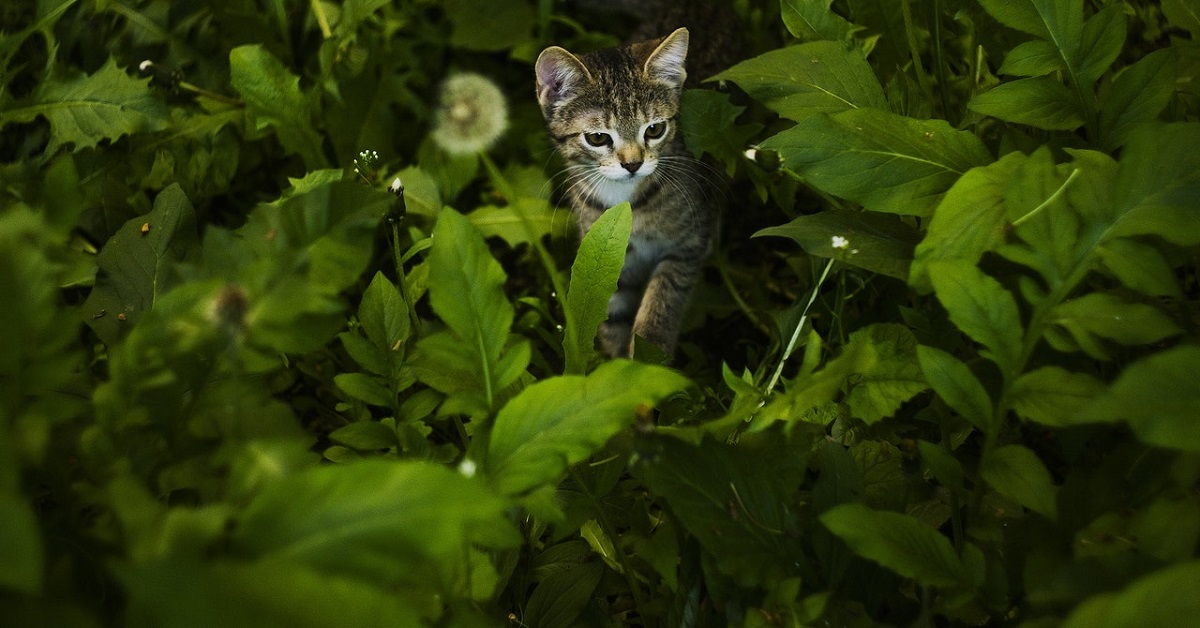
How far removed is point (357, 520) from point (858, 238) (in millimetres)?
1313

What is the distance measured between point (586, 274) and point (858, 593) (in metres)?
0.82

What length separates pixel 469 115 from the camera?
3.16m

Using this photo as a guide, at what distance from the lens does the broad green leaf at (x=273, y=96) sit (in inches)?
96.0

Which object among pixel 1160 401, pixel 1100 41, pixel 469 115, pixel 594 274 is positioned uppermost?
Result: pixel 1100 41

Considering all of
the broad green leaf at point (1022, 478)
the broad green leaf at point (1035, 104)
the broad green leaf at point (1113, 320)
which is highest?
the broad green leaf at point (1035, 104)

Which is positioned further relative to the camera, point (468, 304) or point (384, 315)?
point (384, 315)

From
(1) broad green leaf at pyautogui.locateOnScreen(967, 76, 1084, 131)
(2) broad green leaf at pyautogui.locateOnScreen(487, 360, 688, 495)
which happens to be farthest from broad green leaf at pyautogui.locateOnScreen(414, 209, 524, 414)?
(1) broad green leaf at pyautogui.locateOnScreen(967, 76, 1084, 131)

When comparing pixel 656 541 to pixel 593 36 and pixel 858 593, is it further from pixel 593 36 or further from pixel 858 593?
pixel 593 36

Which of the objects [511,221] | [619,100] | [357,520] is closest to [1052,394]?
[357,520]

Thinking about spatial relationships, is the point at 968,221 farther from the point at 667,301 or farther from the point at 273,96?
the point at 273,96

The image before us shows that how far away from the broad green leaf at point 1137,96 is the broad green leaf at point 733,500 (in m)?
0.96

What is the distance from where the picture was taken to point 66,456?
1.47 metres

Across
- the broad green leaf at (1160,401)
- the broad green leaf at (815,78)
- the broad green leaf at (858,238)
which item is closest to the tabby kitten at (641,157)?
the broad green leaf at (815,78)

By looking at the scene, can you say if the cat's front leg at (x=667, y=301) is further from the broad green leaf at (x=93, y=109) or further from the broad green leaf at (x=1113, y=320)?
the broad green leaf at (x=93, y=109)
